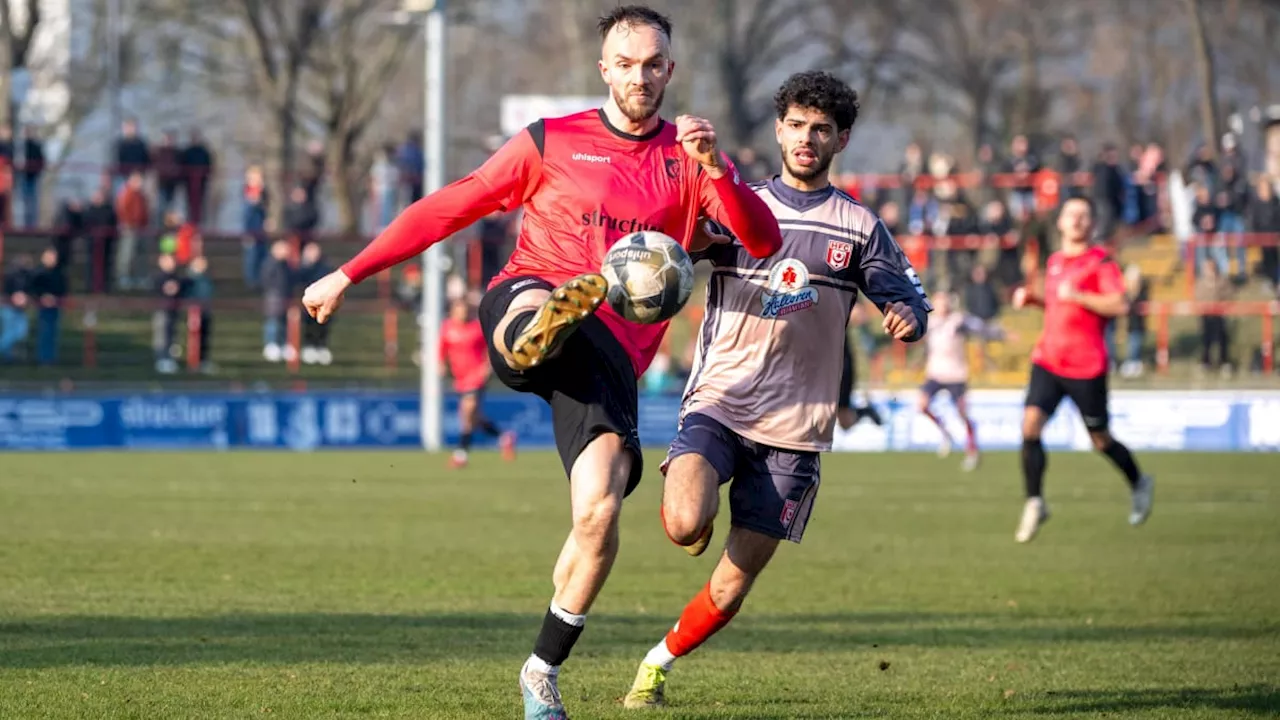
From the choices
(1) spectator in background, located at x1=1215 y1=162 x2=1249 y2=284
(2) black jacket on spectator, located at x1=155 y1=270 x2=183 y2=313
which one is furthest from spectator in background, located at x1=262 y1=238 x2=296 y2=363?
(1) spectator in background, located at x1=1215 y1=162 x2=1249 y2=284

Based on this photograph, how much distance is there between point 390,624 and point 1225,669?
3948 mm

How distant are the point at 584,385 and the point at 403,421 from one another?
920 inches

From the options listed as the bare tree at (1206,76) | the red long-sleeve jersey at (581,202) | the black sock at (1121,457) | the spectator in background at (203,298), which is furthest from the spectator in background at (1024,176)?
the red long-sleeve jersey at (581,202)

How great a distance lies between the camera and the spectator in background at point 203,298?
102 ft

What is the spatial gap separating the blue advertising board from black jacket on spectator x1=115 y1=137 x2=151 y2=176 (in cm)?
669

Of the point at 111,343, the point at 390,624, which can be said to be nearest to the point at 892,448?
the point at 111,343

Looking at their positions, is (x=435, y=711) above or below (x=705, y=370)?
below

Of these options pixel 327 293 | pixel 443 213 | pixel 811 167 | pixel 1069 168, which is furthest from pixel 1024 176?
pixel 327 293

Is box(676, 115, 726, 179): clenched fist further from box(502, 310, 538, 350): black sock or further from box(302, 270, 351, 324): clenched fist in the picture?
box(302, 270, 351, 324): clenched fist

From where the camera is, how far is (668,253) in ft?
20.7

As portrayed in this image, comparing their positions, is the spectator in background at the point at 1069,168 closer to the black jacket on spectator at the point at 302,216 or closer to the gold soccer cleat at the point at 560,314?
the black jacket on spectator at the point at 302,216

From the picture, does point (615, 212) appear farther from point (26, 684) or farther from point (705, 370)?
point (26, 684)

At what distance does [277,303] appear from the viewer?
3112cm

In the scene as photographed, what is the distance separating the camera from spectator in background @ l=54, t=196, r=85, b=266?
30.9 meters
